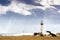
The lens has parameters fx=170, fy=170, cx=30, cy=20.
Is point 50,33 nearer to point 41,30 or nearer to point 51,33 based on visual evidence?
point 51,33

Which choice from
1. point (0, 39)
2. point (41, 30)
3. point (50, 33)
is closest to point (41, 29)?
point (41, 30)

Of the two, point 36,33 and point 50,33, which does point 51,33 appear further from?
point 36,33

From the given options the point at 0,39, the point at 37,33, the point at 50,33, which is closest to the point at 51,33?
the point at 50,33

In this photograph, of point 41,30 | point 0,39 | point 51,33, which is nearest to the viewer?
point 0,39

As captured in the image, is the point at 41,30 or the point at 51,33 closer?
the point at 51,33

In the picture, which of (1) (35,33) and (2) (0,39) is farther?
(1) (35,33)

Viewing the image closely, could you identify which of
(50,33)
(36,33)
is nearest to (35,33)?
(36,33)

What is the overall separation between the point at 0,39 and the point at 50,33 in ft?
52.3

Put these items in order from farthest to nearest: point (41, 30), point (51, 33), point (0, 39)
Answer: point (41, 30)
point (51, 33)
point (0, 39)

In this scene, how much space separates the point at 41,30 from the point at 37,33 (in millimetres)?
1970

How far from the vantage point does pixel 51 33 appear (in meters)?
41.8

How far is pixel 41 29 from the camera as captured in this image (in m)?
45.2

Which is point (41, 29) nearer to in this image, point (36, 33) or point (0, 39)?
point (36, 33)

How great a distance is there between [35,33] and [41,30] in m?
2.47
